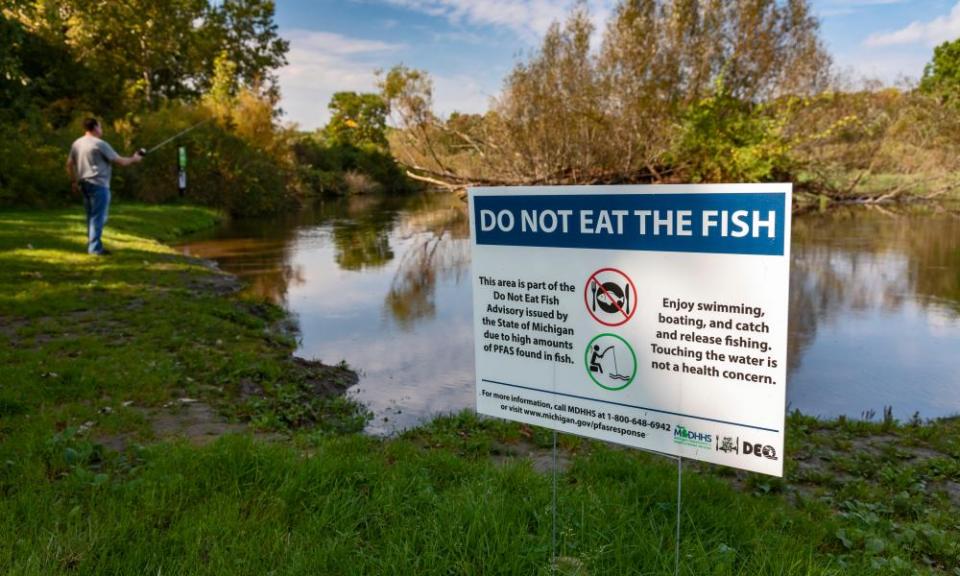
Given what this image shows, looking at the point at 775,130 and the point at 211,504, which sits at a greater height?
the point at 775,130

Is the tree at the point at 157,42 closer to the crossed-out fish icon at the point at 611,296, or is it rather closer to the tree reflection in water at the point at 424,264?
the tree reflection in water at the point at 424,264

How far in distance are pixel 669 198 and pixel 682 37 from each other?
1854 centimetres

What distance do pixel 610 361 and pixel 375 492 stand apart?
1.49 metres

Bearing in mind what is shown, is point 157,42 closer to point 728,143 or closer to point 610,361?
point 728,143

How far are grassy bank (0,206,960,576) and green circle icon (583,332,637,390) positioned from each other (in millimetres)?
730

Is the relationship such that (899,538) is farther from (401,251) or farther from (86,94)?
(86,94)

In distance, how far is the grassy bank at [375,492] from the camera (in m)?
2.67

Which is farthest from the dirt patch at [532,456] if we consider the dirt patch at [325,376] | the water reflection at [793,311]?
the dirt patch at [325,376]

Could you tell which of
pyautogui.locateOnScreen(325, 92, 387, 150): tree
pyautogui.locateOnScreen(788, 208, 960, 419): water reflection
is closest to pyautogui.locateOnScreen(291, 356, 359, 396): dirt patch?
pyautogui.locateOnScreen(788, 208, 960, 419): water reflection

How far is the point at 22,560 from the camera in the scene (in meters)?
2.53

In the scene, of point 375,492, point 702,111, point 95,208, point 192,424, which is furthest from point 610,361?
point 702,111

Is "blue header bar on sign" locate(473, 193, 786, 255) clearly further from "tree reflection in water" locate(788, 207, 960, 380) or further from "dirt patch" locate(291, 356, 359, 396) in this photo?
"tree reflection in water" locate(788, 207, 960, 380)

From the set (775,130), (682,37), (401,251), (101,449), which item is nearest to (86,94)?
(401,251)

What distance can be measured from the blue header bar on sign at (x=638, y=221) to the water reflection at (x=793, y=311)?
9.89ft
